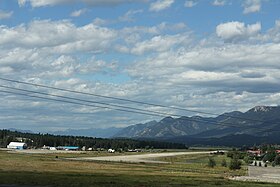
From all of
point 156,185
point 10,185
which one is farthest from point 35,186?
point 156,185

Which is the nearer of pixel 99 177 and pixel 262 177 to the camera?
pixel 99 177

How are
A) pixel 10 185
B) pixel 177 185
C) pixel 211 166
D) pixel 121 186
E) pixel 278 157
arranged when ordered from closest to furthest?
pixel 10 185 → pixel 121 186 → pixel 177 185 → pixel 211 166 → pixel 278 157

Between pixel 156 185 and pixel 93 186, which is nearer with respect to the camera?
pixel 93 186

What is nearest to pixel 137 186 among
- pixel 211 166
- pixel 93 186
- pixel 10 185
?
pixel 93 186

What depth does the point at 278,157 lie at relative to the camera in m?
192

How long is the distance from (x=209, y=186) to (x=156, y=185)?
6.81 meters

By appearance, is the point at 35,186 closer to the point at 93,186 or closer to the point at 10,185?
the point at 10,185

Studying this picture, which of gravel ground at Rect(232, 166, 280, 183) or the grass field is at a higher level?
the grass field

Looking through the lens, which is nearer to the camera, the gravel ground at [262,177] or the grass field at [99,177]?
the grass field at [99,177]

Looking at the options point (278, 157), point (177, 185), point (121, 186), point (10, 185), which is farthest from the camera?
point (278, 157)

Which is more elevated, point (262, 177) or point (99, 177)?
point (99, 177)

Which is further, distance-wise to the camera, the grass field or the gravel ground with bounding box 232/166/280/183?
the gravel ground with bounding box 232/166/280/183

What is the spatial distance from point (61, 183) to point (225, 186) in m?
21.1

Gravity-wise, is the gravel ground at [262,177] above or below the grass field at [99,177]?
below
